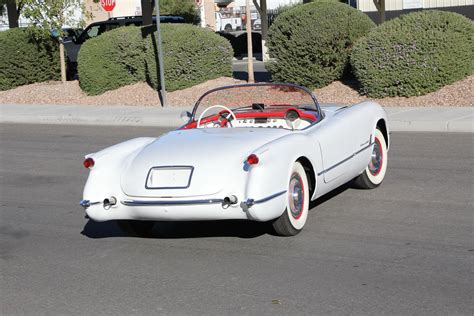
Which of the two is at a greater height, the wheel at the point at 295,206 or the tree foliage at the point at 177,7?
the tree foliage at the point at 177,7

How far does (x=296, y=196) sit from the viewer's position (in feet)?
25.2

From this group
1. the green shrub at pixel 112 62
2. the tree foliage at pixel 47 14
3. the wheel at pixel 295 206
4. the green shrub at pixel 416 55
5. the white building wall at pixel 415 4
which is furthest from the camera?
the white building wall at pixel 415 4

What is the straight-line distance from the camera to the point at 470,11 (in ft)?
138

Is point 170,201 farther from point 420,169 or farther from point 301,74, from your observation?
point 301,74

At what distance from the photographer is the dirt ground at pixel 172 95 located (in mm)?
16755

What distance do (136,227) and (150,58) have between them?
44.7 feet

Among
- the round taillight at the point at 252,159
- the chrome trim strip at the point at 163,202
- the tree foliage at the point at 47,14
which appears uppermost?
the tree foliage at the point at 47,14

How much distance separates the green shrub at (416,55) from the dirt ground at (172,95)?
22 cm

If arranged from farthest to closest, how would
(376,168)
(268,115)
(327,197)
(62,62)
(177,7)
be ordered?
1. (177,7)
2. (62,62)
3. (376,168)
4. (327,197)
5. (268,115)

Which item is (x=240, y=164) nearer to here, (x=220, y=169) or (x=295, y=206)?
(x=220, y=169)

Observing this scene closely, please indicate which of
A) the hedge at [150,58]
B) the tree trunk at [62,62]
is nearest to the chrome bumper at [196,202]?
the hedge at [150,58]

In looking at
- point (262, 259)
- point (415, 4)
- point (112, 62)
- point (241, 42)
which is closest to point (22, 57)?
point (112, 62)

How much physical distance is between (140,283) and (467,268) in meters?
2.37

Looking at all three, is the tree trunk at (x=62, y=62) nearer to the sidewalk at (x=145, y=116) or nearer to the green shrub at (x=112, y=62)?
the green shrub at (x=112, y=62)
